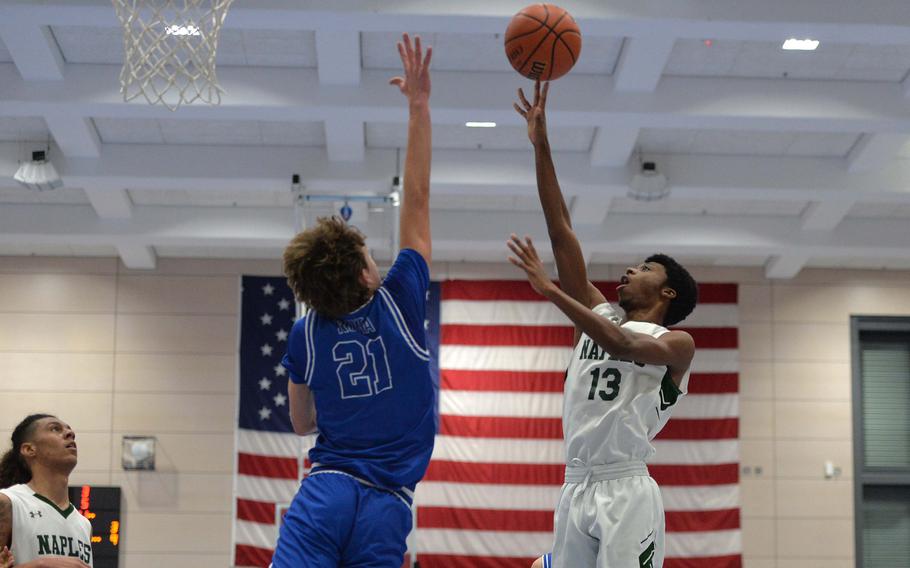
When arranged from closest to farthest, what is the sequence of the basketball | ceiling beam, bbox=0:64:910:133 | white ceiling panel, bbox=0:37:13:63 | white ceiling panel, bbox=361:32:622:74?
the basketball, white ceiling panel, bbox=361:32:622:74, white ceiling panel, bbox=0:37:13:63, ceiling beam, bbox=0:64:910:133

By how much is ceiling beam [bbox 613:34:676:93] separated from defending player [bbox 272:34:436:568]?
733 cm

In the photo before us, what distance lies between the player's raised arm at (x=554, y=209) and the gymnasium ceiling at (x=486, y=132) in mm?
4948

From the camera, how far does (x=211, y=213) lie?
16.5 metres

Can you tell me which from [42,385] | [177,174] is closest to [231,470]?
[42,385]

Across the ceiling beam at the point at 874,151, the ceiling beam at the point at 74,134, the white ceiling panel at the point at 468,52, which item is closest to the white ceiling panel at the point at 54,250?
the ceiling beam at the point at 74,134

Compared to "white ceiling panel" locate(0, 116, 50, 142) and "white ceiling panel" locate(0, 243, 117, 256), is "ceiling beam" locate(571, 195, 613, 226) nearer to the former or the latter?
"white ceiling panel" locate(0, 116, 50, 142)

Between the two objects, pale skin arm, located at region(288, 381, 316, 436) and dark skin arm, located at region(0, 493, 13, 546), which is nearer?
pale skin arm, located at region(288, 381, 316, 436)

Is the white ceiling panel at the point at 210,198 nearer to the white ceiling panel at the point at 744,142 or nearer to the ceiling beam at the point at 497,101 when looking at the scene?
the ceiling beam at the point at 497,101

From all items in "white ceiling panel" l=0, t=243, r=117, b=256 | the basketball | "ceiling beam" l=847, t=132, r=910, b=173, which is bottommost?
the basketball

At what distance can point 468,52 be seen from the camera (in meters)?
11.8

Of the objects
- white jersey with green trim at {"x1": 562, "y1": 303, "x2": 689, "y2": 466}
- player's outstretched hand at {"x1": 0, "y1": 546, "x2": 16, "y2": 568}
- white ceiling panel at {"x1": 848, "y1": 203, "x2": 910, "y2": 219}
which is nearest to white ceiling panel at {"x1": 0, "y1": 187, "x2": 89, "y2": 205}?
player's outstretched hand at {"x1": 0, "y1": 546, "x2": 16, "y2": 568}

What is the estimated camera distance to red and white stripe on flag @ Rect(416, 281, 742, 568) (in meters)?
17.3

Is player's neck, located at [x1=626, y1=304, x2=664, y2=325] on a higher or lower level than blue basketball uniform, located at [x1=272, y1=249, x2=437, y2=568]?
higher

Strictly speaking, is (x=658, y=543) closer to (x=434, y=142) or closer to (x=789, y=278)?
(x=434, y=142)
